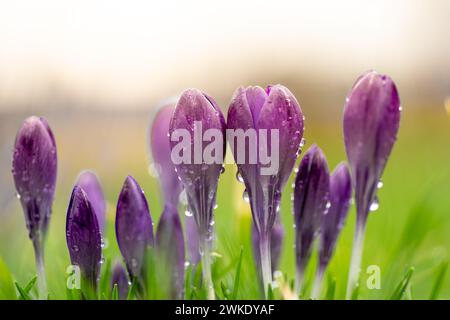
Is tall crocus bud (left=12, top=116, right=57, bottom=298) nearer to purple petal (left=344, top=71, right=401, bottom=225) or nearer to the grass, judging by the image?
the grass

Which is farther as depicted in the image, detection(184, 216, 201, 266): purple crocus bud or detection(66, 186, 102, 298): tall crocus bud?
detection(184, 216, 201, 266): purple crocus bud

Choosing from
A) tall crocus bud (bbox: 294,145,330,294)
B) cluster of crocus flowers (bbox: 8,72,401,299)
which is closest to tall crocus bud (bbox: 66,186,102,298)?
cluster of crocus flowers (bbox: 8,72,401,299)

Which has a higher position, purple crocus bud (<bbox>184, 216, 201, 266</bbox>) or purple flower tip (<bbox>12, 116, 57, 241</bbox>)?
purple flower tip (<bbox>12, 116, 57, 241</bbox>)

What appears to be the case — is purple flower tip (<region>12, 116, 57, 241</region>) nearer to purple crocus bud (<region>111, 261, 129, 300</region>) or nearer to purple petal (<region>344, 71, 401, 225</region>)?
purple crocus bud (<region>111, 261, 129, 300</region>)

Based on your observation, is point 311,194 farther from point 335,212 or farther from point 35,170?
point 35,170

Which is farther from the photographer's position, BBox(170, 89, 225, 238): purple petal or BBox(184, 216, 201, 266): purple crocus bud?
BBox(184, 216, 201, 266): purple crocus bud

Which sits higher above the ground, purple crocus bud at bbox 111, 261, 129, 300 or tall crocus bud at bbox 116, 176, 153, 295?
tall crocus bud at bbox 116, 176, 153, 295

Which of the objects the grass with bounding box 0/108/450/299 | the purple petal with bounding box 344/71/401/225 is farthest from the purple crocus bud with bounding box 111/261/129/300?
the purple petal with bounding box 344/71/401/225
